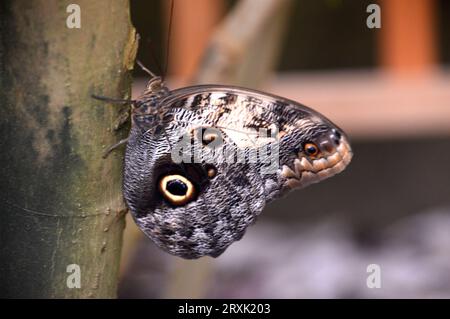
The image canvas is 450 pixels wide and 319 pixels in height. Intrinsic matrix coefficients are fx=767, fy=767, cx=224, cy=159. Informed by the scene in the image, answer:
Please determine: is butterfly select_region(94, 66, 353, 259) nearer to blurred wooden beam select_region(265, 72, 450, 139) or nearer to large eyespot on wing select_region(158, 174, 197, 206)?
large eyespot on wing select_region(158, 174, 197, 206)

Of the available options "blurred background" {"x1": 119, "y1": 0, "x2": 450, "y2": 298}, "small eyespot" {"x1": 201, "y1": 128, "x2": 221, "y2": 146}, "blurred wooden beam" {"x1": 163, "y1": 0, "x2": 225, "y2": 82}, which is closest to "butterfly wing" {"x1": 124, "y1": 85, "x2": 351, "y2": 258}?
"small eyespot" {"x1": 201, "y1": 128, "x2": 221, "y2": 146}

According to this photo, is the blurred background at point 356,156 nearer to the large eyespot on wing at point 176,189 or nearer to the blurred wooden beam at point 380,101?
the blurred wooden beam at point 380,101

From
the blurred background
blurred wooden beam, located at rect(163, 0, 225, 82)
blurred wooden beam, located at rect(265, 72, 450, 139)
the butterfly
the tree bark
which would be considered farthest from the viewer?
blurred wooden beam, located at rect(163, 0, 225, 82)

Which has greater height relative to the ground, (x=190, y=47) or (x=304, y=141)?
(x=190, y=47)

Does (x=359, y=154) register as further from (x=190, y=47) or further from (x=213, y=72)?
(x=213, y=72)

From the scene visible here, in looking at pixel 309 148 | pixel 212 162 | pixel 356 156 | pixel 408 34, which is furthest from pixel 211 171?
pixel 356 156
